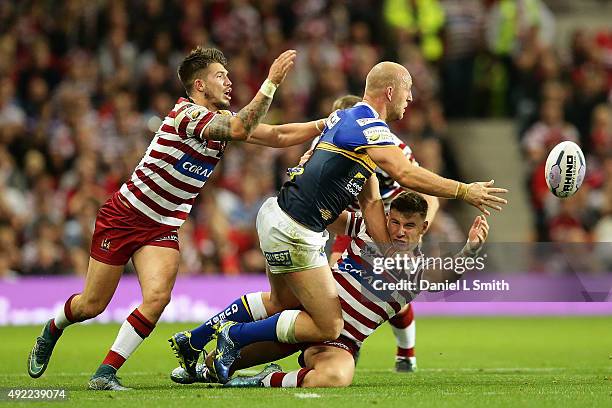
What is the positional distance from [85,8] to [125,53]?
1.10m

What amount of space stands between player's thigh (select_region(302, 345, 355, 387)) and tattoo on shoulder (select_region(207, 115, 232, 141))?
164 centimetres

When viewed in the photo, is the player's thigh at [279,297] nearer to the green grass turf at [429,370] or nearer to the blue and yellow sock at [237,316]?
the blue and yellow sock at [237,316]

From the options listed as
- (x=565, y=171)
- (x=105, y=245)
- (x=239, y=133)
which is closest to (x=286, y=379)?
(x=105, y=245)

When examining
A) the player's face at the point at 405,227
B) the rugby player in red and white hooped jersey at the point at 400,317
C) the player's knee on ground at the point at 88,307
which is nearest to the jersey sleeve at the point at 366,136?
the player's face at the point at 405,227

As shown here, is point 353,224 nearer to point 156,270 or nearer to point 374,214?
point 374,214

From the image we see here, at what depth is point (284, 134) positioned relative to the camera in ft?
30.3

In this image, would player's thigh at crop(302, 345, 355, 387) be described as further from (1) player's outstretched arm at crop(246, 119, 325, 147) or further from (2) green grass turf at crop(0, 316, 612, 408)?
(1) player's outstretched arm at crop(246, 119, 325, 147)

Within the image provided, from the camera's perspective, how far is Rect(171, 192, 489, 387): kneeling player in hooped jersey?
8.25m

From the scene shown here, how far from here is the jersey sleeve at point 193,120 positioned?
817 centimetres

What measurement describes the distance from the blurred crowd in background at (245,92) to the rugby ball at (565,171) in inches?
303

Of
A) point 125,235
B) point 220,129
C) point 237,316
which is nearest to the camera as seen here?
point 220,129

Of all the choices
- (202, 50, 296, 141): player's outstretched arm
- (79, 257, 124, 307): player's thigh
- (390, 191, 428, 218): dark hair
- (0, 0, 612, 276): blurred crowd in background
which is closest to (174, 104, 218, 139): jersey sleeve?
(202, 50, 296, 141): player's outstretched arm

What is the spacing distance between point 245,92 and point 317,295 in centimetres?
1039

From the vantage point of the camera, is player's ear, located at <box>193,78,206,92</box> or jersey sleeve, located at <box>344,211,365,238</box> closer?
player's ear, located at <box>193,78,206,92</box>
